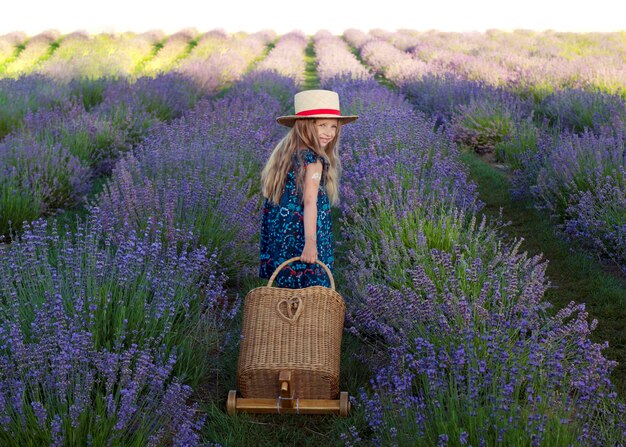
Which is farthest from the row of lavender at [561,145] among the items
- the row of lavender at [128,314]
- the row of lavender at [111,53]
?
the row of lavender at [111,53]

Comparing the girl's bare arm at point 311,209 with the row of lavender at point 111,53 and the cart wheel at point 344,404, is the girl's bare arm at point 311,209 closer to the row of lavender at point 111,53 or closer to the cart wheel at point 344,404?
the cart wheel at point 344,404

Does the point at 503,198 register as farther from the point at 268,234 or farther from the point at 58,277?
the point at 58,277

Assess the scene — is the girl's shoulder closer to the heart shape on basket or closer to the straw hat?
the straw hat

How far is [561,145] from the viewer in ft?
21.5

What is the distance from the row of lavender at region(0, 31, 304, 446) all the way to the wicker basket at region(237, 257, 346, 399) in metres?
0.26

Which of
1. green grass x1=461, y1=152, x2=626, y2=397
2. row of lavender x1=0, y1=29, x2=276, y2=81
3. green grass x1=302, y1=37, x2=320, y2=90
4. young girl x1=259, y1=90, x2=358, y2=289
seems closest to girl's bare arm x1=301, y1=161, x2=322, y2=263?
young girl x1=259, y1=90, x2=358, y2=289

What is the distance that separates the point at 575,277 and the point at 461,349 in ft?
8.60

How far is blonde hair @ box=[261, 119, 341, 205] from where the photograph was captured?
3432 mm

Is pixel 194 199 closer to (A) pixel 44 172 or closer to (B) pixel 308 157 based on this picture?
Result: (B) pixel 308 157

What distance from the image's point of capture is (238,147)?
20.5ft

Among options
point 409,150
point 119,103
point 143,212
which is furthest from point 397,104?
point 143,212

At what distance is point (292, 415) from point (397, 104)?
6.36 m

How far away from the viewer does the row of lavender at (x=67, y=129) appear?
Result: 5.68 meters

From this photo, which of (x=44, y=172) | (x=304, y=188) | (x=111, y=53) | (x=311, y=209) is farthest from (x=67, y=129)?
(x=111, y=53)
